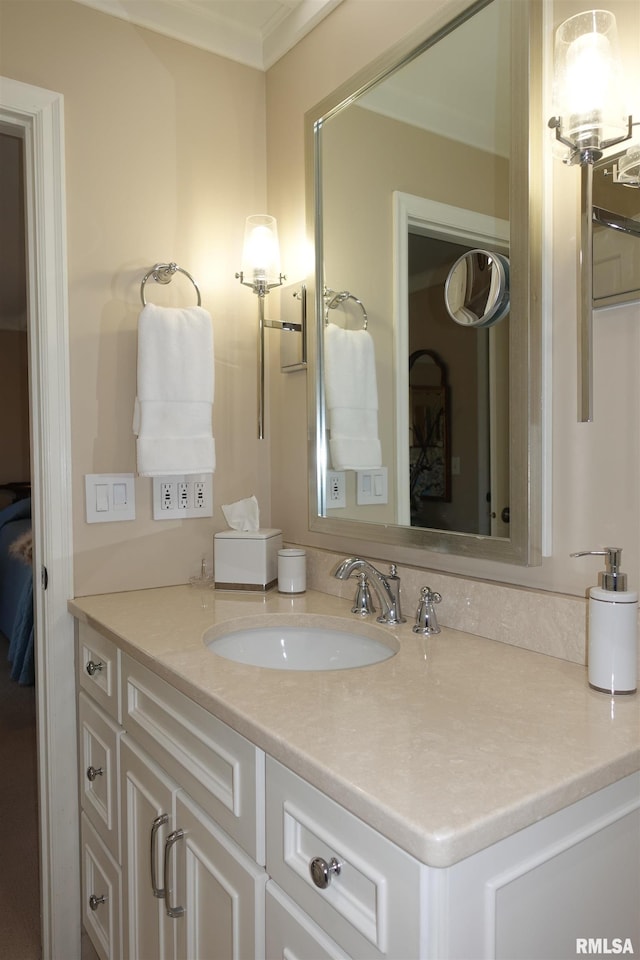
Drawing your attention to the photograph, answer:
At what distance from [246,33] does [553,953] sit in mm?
2149

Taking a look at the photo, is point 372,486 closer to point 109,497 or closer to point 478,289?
point 478,289

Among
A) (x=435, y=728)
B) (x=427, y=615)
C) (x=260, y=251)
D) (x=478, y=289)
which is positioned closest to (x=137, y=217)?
(x=260, y=251)

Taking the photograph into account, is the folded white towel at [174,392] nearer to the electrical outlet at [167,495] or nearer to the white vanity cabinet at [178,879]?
the electrical outlet at [167,495]

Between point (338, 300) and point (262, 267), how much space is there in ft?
0.80

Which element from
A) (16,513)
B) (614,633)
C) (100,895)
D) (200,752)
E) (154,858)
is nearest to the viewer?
(614,633)

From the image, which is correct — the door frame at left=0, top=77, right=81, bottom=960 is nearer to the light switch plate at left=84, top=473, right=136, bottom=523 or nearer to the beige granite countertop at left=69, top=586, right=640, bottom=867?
the light switch plate at left=84, top=473, right=136, bottom=523

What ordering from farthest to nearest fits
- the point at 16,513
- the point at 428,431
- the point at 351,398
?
1. the point at 16,513
2. the point at 351,398
3. the point at 428,431

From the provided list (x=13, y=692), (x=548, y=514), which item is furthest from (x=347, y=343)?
(x=13, y=692)

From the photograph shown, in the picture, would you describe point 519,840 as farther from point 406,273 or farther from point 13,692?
point 13,692

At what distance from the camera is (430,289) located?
52.8 inches

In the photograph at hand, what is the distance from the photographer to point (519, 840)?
676 millimetres

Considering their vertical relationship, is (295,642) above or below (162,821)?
above

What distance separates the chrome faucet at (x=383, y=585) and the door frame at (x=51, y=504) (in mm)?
732

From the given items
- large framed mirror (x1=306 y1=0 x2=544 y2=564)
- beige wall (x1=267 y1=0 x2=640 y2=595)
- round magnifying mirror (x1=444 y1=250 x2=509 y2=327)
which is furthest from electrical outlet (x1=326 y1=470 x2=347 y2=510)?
round magnifying mirror (x1=444 y1=250 x2=509 y2=327)
